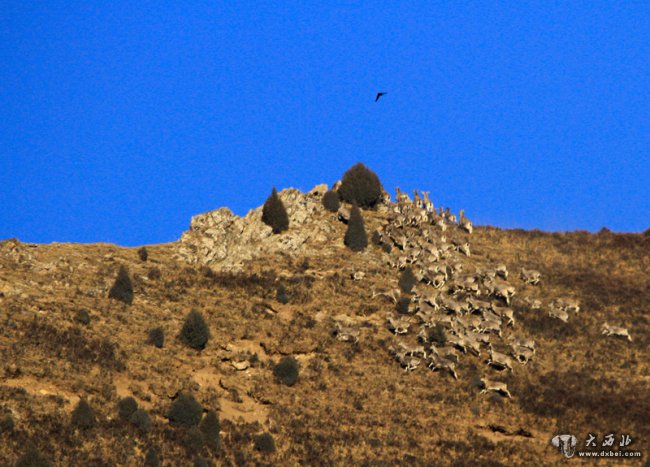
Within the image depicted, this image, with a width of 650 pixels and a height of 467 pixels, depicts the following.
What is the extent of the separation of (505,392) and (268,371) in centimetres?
1435

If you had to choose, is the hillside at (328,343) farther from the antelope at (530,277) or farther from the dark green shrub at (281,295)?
the antelope at (530,277)

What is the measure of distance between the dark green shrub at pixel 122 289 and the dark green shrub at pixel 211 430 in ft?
59.0

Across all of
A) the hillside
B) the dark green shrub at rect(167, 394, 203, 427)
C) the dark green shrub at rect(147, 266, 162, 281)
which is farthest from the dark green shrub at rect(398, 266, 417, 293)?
the dark green shrub at rect(167, 394, 203, 427)

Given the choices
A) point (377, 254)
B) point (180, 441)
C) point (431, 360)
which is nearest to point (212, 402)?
point (180, 441)

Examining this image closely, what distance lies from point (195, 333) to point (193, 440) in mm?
13992

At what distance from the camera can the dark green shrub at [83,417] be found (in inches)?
2286

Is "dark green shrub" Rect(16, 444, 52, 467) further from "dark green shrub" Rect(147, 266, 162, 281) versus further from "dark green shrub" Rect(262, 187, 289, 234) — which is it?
"dark green shrub" Rect(262, 187, 289, 234)

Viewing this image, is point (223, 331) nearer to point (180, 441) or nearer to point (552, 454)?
point (180, 441)

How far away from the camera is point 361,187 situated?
98.3 m

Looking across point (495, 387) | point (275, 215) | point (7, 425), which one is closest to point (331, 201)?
point (275, 215)

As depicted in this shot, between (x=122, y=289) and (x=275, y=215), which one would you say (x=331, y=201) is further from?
(x=122, y=289)

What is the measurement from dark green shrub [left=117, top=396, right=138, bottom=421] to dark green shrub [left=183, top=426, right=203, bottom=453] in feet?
10.4

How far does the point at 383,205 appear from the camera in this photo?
9956 cm

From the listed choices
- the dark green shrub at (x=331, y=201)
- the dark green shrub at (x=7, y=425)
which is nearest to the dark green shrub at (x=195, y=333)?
the dark green shrub at (x=7, y=425)
